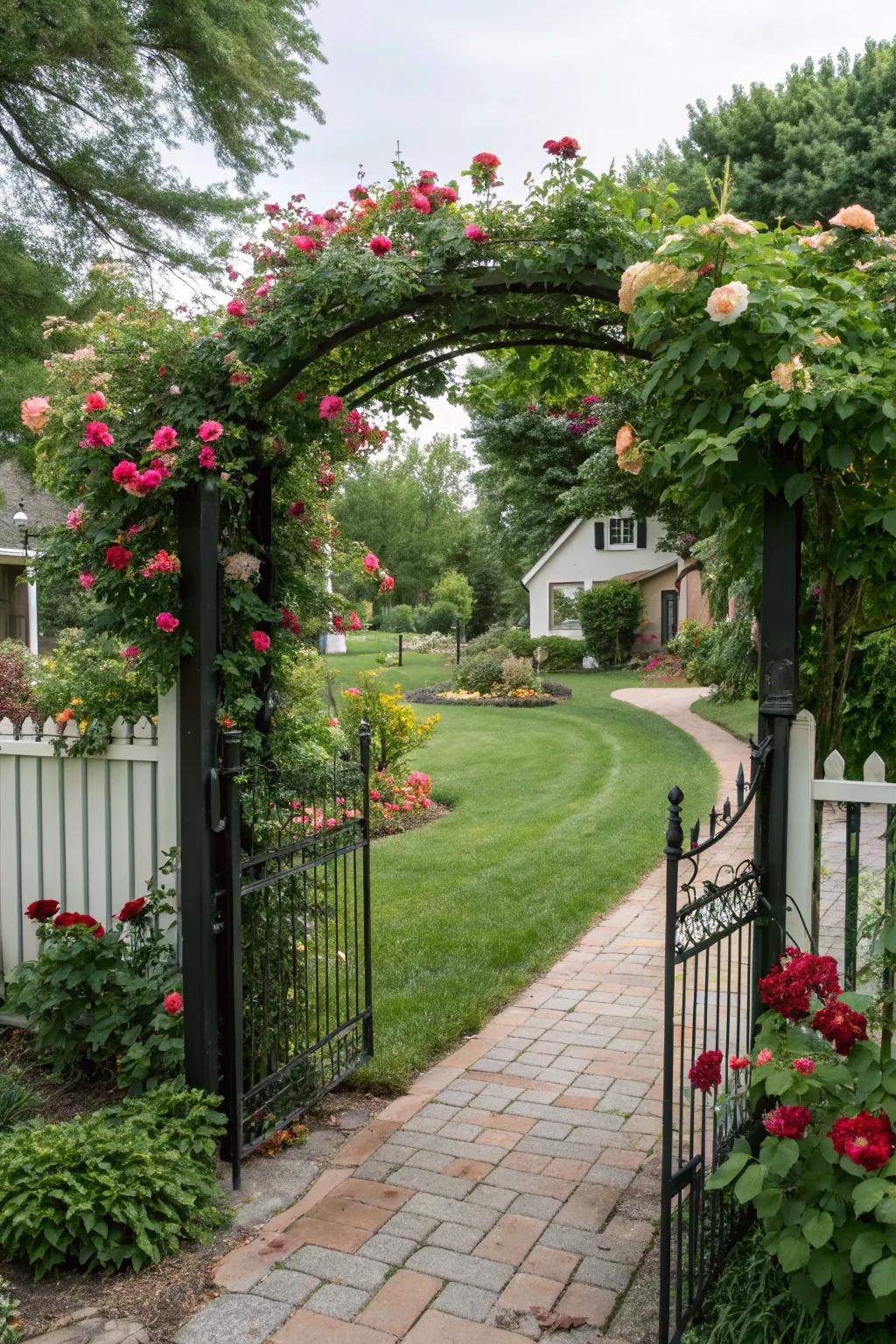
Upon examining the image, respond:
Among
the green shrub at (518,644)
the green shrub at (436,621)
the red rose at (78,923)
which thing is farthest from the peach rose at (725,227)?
the green shrub at (436,621)

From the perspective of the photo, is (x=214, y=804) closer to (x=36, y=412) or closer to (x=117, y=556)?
(x=117, y=556)

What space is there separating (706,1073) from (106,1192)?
173 cm

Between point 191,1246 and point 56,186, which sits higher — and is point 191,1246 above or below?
below

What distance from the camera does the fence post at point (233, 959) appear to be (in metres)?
3.34

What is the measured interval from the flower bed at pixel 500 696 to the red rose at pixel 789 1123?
15961 millimetres

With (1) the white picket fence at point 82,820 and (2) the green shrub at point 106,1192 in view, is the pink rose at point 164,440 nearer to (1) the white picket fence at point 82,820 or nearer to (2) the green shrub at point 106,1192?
(1) the white picket fence at point 82,820

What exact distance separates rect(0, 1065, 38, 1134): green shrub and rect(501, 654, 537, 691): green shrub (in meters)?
16.3

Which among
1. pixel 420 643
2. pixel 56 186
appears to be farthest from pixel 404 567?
pixel 56 186

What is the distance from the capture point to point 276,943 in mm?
3842

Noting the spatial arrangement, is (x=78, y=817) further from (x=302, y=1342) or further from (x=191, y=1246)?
(x=302, y=1342)

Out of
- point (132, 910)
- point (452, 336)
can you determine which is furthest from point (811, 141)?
point (132, 910)

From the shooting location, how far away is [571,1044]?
4.48 meters

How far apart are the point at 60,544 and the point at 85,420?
1.58 ft

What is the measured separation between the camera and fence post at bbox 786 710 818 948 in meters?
2.88
